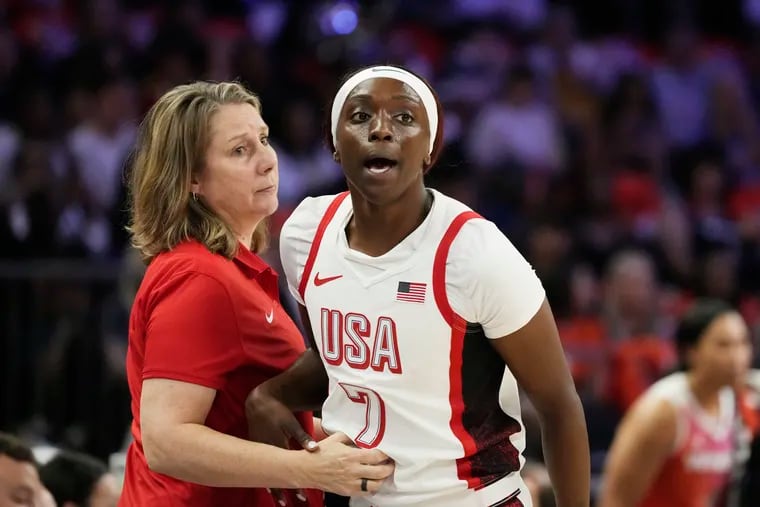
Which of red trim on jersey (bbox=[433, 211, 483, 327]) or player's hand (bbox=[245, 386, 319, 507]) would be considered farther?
player's hand (bbox=[245, 386, 319, 507])

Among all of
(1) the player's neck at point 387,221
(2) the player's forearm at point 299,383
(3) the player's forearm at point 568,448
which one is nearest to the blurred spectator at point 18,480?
(2) the player's forearm at point 299,383

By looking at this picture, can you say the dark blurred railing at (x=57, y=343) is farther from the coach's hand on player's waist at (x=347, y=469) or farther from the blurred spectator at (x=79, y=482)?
the coach's hand on player's waist at (x=347, y=469)

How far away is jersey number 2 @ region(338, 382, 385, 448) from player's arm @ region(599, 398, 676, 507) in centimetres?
256

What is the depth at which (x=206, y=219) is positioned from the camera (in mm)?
3119

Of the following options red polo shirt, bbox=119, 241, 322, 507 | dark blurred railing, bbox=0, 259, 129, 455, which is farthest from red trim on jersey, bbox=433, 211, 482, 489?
dark blurred railing, bbox=0, 259, 129, 455

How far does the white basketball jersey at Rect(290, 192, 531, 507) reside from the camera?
2713mm

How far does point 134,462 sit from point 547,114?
6.85 m

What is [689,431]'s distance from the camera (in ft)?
17.2

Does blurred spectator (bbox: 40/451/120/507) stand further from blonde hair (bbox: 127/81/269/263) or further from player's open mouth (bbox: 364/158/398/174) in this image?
player's open mouth (bbox: 364/158/398/174)

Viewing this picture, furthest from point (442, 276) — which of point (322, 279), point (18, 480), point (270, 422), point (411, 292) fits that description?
point (18, 480)

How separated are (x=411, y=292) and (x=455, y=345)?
143 millimetres

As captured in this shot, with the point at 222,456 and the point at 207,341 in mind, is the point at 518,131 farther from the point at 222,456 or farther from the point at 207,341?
the point at 222,456

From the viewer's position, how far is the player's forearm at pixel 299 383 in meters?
3.01

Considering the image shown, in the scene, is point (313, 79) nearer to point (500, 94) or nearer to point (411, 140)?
point (500, 94)
